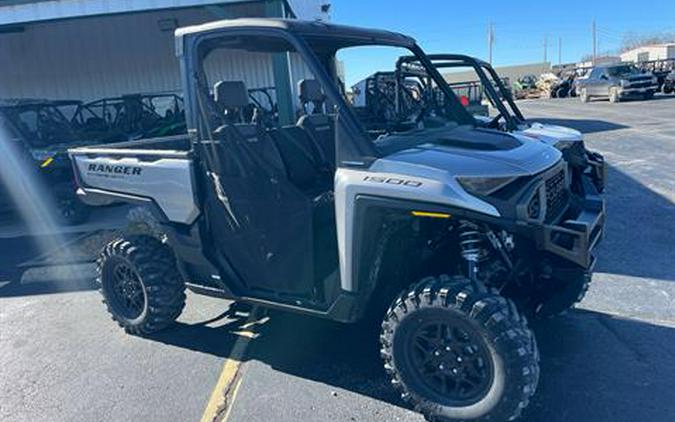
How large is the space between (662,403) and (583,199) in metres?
1.30

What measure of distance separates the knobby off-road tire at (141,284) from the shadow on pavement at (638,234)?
3897mm

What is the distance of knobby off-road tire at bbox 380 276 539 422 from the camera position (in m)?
2.79

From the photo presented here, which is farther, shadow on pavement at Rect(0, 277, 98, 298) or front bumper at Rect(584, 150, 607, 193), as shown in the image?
shadow on pavement at Rect(0, 277, 98, 298)

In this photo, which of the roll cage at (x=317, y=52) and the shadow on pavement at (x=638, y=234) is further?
the shadow on pavement at (x=638, y=234)

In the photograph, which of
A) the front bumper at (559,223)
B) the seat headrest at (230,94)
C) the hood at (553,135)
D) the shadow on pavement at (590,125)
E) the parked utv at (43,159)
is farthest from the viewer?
the shadow on pavement at (590,125)

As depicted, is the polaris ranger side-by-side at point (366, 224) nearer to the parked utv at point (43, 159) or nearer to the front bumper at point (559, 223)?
the front bumper at point (559, 223)

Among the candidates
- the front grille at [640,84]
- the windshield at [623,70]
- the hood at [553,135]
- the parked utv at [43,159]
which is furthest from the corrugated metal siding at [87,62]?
the windshield at [623,70]

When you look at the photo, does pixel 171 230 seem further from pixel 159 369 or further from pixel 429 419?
pixel 429 419

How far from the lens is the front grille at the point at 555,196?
3182mm

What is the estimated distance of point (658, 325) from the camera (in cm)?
406

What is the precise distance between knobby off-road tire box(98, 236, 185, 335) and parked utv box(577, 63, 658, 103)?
26.0m

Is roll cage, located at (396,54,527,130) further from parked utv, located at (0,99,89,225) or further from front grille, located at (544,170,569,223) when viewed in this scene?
parked utv, located at (0,99,89,225)

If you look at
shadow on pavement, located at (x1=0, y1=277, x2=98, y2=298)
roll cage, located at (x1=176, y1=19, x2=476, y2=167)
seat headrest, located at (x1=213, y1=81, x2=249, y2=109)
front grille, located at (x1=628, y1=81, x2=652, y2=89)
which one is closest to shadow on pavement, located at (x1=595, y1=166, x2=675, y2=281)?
roll cage, located at (x1=176, y1=19, x2=476, y2=167)

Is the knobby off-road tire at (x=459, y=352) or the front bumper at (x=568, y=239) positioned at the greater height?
the front bumper at (x=568, y=239)
